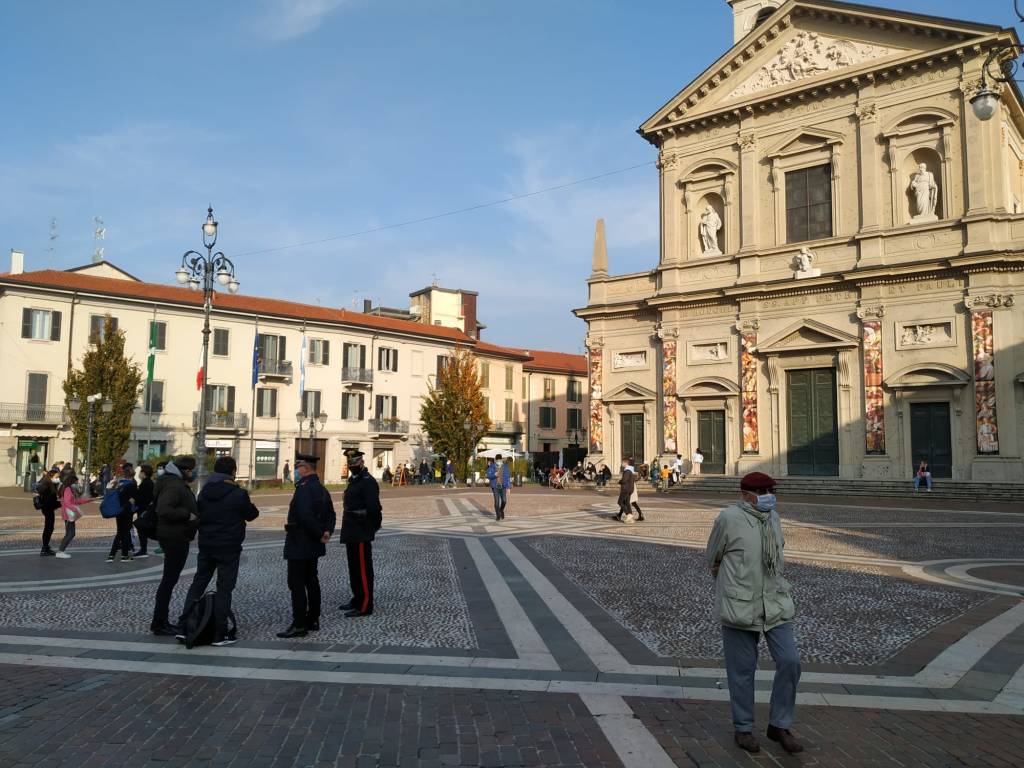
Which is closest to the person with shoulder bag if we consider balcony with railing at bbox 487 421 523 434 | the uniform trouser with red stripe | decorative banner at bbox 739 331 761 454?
the uniform trouser with red stripe

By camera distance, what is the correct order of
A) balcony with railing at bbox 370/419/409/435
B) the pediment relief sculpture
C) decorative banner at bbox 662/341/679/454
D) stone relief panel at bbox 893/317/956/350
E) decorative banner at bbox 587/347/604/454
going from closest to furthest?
stone relief panel at bbox 893/317/956/350 < the pediment relief sculpture < decorative banner at bbox 662/341/679/454 < decorative banner at bbox 587/347/604/454 < balcony with railing at bbox 370/419/409/435

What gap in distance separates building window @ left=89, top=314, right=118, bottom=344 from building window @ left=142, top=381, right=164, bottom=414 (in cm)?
381

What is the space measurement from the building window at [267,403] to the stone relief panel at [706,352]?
82.6 ft

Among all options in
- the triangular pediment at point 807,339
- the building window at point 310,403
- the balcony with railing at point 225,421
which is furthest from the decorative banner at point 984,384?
the balcony with railing at point 225,421

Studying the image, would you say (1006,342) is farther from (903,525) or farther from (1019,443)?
(903,525)

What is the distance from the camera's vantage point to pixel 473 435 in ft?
144

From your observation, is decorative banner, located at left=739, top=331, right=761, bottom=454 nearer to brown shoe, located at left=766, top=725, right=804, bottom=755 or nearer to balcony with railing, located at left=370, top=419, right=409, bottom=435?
balcony with railing, located at left=370, top=419, right=409, bottom=435

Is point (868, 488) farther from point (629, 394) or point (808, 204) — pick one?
point (808, 204)

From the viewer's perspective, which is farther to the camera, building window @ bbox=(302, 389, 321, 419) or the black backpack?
building window @ bbox=(302, 389, 321, 419)

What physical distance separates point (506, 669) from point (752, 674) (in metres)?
2.25

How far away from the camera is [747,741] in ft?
14.8

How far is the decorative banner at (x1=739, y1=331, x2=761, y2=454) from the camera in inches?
1307

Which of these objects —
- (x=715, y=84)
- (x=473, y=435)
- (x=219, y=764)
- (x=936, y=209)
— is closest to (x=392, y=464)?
(x=473, y=435)

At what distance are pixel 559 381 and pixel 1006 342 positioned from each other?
4118 cm
